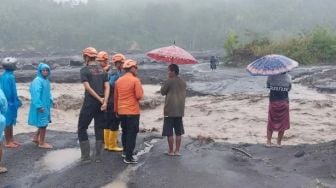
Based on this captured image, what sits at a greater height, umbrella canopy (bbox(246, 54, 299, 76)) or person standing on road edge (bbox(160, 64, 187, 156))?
umbrella canopy (bbox(246, 54, 299, 76))

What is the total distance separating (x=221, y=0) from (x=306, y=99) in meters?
84.3

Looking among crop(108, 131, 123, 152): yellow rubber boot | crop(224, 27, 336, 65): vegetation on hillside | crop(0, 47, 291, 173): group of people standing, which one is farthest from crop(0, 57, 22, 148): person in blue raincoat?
crop(224, 27, 336, 65): vegetation on hillside

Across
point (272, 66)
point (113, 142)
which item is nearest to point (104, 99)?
point (113, 142)

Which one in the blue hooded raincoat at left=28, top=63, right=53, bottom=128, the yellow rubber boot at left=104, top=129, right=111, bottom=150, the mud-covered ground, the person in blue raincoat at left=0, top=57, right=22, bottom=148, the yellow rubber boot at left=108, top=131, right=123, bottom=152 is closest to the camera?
the mud-covered ground

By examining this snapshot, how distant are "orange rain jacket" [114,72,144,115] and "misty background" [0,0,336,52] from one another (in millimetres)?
58704

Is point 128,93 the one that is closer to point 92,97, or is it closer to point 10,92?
point 92,97

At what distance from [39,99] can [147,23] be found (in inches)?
2804

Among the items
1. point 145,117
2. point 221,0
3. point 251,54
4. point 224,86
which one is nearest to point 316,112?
point 145,117

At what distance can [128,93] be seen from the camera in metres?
7.35

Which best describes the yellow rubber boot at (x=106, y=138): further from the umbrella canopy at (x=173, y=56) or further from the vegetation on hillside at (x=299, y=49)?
the vegetation on hillside at (x=299, y=49)

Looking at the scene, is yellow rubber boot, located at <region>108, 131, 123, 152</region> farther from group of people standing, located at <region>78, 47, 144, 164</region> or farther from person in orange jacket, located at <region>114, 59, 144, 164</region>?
person in orange jacket, located at <region>114, 59, 144, 164</region>

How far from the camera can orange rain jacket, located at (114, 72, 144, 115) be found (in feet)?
24.0

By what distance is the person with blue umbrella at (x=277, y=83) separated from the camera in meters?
8.71

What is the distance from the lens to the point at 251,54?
3678 centimetres
